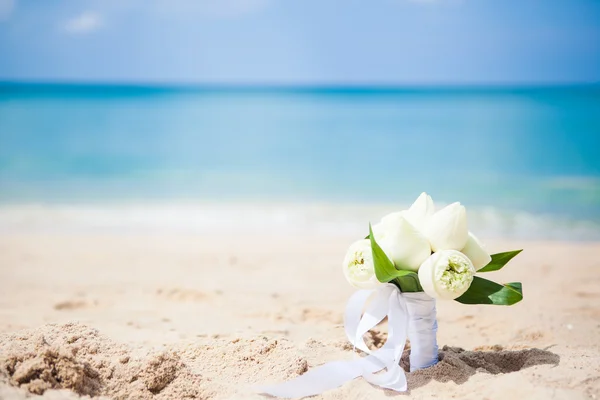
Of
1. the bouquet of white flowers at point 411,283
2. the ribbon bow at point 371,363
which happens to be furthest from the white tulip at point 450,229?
the ribbon bow at point 371,363

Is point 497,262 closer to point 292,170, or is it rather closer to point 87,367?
point 87,367

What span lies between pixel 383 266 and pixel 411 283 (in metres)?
0.16

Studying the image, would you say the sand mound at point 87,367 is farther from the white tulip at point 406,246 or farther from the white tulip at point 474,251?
the white tulip at point 474,251

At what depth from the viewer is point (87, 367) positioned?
1897mm

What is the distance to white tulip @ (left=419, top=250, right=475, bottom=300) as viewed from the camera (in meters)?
1.83

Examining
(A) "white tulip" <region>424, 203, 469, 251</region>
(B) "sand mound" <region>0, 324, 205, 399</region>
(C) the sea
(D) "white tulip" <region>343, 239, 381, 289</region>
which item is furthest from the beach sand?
(C) the sea

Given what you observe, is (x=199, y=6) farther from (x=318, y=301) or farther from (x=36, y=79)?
(x=318, y=301)

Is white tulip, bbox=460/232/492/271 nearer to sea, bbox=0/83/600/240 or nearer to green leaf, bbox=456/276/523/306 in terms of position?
green leaf, bbox=456/276/523/306

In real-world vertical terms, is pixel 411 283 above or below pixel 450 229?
below

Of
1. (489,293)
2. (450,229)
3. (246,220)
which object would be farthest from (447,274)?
(246,220)

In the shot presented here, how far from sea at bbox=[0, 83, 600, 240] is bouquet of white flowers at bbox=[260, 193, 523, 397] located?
4.28 metres

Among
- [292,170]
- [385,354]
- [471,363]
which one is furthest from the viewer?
[292,170]

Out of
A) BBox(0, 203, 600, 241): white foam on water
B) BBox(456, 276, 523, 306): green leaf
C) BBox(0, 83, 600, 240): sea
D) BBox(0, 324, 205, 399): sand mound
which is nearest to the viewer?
BBox(0, 324, 205, 399): sand mound

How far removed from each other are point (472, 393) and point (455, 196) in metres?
6.83
